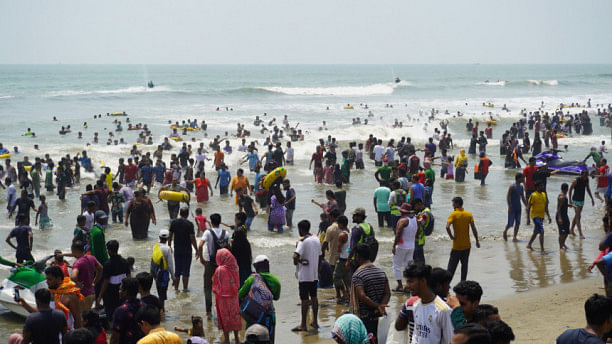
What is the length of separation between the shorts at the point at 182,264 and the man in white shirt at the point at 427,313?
19.8 ft

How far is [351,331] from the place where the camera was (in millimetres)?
5211

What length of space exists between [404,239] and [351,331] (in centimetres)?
505

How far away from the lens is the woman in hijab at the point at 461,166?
2258cm

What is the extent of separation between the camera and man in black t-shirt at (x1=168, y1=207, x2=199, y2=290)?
34.3 feet

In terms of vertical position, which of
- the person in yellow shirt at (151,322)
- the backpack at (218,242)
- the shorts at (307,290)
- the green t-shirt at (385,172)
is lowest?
the shorts at (307,290)

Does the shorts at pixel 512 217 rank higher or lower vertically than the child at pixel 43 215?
higher

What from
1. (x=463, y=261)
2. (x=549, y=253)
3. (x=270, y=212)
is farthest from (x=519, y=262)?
(x=270, y=212)

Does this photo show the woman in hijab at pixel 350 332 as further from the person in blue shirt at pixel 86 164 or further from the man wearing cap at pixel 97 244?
the person in blue shirt at pixel 86 164

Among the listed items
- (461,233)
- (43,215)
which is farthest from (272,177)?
(461,233)

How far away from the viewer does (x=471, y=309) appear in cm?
517

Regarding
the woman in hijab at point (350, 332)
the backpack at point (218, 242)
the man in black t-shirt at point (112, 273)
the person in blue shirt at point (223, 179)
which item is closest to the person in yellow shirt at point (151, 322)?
the woman in hijab at point (350, 332)

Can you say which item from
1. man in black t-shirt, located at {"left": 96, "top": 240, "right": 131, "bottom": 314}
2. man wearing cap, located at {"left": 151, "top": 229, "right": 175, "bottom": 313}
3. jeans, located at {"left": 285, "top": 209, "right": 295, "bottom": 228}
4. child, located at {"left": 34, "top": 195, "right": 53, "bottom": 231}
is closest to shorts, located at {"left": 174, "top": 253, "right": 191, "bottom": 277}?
man wearing cap, located at {"left": 151, "top": 229, "right": 175, "bottom": 313}

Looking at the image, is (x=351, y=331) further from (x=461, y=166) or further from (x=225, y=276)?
(x=461, y=166)

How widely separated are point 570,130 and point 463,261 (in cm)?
3443
